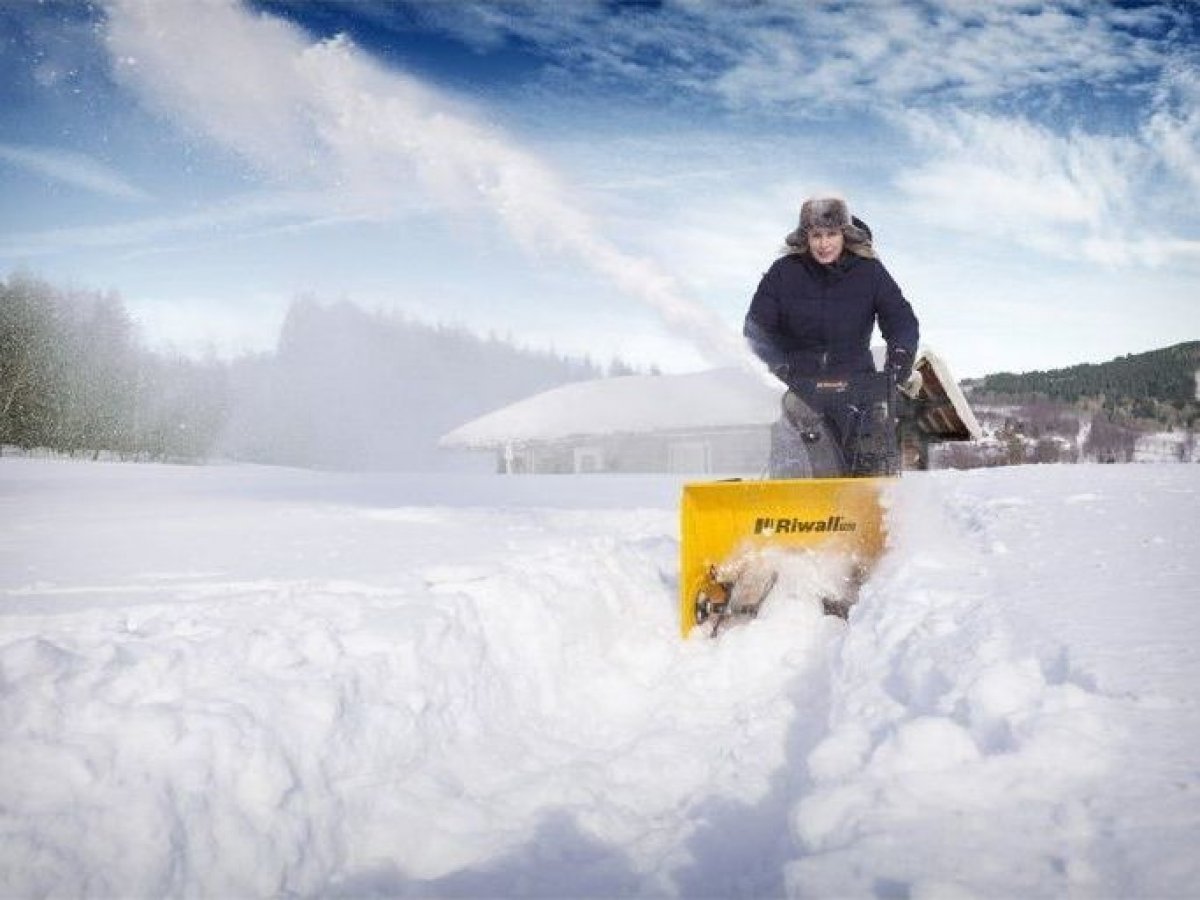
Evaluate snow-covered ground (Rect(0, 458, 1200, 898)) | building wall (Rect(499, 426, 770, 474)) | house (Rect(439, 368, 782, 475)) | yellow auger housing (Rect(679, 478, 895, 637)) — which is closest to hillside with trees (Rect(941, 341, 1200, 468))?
house (Rect(439, 368, 782, 475))

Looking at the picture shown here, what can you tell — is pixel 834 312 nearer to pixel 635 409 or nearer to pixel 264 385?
pixel 635 409

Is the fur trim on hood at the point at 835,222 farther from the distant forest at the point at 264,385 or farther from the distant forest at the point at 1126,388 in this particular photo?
the distant forest at the point at 1126,388

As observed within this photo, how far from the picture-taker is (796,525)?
436cm

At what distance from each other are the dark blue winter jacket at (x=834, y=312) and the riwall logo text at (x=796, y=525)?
3.39 feet

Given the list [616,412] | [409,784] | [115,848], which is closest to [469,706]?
[409,784]

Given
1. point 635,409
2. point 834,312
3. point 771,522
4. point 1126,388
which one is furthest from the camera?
point 1126,388

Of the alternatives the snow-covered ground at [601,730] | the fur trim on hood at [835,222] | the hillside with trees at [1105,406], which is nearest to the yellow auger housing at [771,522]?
the snow-covered ground at [601,730]

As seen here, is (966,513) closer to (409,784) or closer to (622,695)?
(622,695)

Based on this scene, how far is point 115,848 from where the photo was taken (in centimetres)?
189

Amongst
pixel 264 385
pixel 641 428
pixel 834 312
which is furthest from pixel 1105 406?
pixel 834 312

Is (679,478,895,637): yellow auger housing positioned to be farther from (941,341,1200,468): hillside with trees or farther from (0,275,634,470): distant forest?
(941,341,1200,468): hillside with trees

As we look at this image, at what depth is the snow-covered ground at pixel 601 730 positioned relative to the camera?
1668 millimetres

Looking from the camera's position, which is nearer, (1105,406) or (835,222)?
(835,222)

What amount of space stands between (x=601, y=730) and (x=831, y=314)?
3.05 metres
